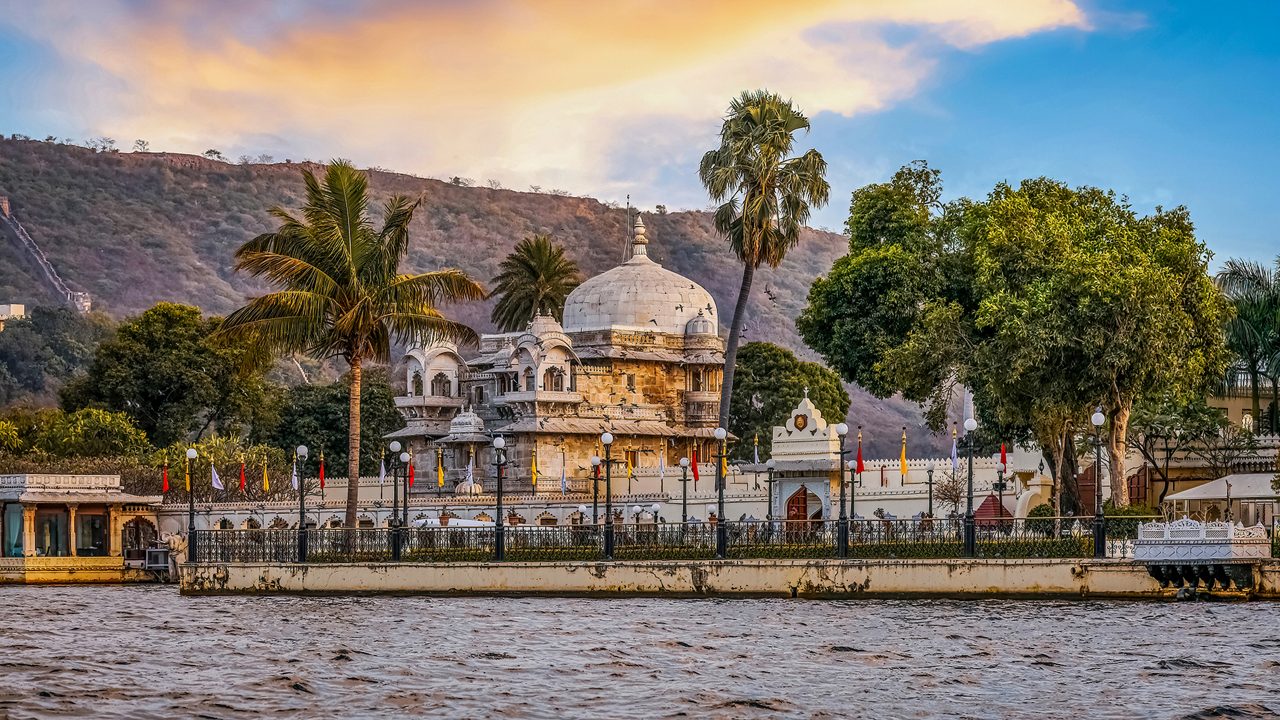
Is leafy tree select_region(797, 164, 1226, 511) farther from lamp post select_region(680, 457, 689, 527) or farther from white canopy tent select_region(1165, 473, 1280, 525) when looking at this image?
lamp post select_region(680, 457, 689, 527)

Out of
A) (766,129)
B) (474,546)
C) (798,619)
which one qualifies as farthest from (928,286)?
(798,619)

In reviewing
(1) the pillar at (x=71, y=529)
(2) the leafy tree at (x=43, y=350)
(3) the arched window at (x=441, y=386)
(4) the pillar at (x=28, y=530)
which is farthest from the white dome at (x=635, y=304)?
(2) the leafy tree at (x=43, y=350)

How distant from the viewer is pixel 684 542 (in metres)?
46.2

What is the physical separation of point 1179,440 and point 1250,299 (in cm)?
1084

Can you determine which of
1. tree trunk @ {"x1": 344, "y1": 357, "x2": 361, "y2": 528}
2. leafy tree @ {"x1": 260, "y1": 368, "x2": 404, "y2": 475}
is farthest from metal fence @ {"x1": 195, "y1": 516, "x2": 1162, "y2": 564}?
leafy tree @ {"x1": 260, "y1": 368, "x2": 404, "y2": 475}

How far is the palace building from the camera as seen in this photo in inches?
3278

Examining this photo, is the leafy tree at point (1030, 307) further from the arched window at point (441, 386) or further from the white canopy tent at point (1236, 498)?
the arched window at point (441, 386)

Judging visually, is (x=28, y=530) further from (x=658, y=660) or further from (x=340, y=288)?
(x=658, y=660)

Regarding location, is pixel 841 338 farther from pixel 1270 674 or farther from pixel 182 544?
pixel 1270 674

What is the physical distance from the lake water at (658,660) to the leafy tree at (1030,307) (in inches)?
519

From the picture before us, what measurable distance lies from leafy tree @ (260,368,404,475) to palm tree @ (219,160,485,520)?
47109 mm

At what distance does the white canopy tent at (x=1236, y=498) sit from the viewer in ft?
186

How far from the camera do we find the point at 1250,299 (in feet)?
235

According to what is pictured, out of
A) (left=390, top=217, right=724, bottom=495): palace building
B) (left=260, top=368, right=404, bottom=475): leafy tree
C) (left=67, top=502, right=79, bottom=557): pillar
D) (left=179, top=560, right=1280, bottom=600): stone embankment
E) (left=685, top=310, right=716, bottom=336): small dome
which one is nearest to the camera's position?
(left=179, top=560, right=1280, bottom=600): stone embankment
